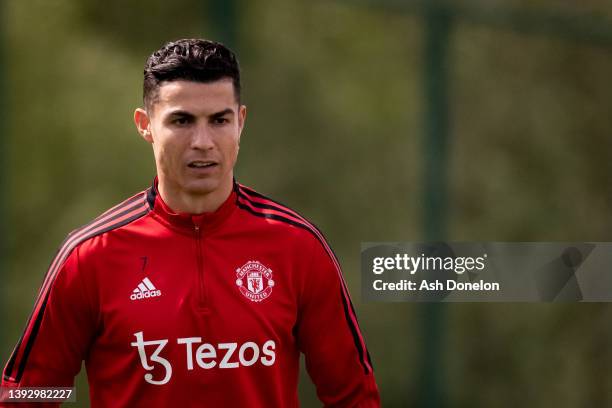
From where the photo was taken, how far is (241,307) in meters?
2.75

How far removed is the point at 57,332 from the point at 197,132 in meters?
0.70

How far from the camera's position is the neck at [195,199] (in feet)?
9.21

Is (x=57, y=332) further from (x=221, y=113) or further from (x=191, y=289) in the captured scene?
(x=221, y=113)

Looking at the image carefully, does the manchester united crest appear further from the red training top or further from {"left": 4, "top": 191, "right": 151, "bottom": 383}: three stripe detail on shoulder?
{"left": 4, "top": 191, "right": 151, "bottom": 383}: three stripe detail on shoulder

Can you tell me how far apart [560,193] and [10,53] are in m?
3.05

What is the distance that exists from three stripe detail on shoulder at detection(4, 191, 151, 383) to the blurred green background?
2076mm

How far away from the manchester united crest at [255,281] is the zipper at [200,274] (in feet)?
0.34

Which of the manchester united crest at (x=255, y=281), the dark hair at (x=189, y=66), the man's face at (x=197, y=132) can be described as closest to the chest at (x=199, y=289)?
the manchester united crest at (x=255, y=281)

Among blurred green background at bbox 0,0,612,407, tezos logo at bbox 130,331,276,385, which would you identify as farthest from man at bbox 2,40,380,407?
blurred green background at bbox 0,0,612,407

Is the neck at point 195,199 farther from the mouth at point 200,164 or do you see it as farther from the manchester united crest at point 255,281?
the manchester united crest at point 255,281

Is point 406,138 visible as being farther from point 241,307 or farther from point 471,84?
point 241,307

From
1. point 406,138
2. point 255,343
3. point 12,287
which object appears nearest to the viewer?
point 255,343

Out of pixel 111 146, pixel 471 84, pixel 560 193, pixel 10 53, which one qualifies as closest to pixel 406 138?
pixel 471 84

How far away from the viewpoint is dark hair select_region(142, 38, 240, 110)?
2.76 meters
